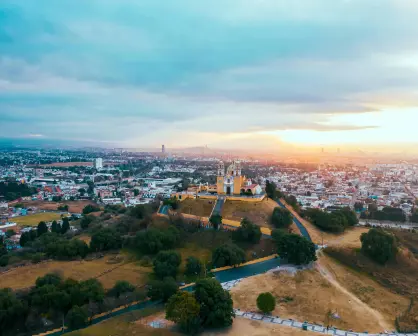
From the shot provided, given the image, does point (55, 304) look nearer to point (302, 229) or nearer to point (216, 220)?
point (216, 220)

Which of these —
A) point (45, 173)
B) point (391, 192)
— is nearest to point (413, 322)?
point (391, 192)

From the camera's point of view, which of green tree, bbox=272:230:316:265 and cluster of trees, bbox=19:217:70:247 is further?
cluster of trees, bbox=19:217:70:247

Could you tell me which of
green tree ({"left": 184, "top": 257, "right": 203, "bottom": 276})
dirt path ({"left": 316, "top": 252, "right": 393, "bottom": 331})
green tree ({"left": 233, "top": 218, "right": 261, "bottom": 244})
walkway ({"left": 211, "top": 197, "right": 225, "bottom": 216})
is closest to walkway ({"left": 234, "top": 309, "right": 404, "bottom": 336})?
dirt path ({"left": 316, "top": 252, "right": 393, "bottom": 331})

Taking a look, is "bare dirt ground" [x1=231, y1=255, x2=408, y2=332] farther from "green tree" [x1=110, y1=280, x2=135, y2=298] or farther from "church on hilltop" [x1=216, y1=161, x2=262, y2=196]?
"church on hilltop" [x1=216, y1=161, x2=262, y2=196]

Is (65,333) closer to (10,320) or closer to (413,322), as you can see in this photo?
(10,320)

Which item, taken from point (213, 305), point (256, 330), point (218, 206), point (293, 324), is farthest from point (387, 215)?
point (213, 305)
